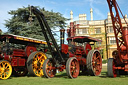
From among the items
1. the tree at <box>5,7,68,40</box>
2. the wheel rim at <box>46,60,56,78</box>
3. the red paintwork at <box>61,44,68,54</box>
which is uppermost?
the tree at <box>5,7,68,40</box>

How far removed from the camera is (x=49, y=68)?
988 cm

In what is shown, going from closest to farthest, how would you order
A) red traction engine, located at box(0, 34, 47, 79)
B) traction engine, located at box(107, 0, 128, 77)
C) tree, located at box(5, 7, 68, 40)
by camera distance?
traction engine, located at box(107, 0, 128, 77), red traction engine, located at box(0, 34, 47, 79), tree, located at box(5, 7, 68, 40)

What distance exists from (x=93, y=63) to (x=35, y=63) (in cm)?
344

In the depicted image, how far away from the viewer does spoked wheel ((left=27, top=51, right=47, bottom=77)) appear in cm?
1073

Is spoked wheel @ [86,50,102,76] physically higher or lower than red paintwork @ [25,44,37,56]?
lower

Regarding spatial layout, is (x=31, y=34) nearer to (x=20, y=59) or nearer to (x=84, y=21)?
(x=20, y=59)

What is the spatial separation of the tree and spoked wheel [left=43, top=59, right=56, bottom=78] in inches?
488

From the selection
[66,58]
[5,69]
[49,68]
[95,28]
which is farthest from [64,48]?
[95,28]

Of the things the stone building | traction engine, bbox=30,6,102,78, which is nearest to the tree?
traction engine, bbox=30,6,102,78

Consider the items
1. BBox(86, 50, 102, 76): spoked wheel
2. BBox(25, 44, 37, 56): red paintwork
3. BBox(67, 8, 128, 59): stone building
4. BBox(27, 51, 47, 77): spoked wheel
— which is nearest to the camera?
BBox(86, 50, 102, 76): spoked wheel

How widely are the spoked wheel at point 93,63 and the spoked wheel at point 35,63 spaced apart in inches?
119

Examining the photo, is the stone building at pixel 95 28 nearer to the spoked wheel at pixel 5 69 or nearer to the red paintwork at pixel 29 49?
the red paintwork at pixel 29 49

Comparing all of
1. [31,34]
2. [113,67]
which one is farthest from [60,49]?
[31,34]

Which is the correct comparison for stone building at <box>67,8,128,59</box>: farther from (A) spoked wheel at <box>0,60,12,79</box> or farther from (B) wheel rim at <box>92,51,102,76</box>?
(A) spoked wheel at <box>0,60,12,79</box>
